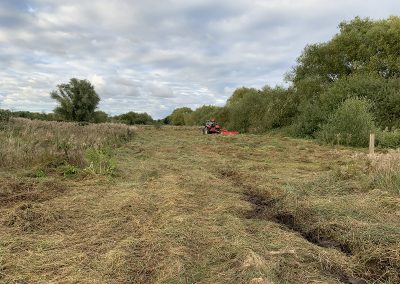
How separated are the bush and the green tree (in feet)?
94.0

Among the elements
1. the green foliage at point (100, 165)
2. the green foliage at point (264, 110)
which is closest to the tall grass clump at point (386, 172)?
the green foliage at point (100, 165)

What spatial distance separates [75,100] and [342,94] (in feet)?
92.4

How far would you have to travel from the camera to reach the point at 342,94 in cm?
2166

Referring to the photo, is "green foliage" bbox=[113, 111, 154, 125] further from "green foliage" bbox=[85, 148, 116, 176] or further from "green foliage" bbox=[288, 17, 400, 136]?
"green foliage" bbox=[85, 148, 116, 176]

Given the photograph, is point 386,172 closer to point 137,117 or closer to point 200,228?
point 200,228

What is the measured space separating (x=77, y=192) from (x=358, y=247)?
4487 mm

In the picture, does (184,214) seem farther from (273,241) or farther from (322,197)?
(322,197)

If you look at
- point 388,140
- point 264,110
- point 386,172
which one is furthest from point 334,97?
point 386,172

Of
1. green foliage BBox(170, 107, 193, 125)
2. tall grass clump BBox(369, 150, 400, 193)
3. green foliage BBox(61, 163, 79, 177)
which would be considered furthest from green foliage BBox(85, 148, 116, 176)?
green foliage BBox(170, 107, 193, 125)

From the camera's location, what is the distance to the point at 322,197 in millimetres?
5785

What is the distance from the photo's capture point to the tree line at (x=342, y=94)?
17188mm

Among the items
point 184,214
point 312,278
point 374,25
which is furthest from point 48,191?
point 374,25

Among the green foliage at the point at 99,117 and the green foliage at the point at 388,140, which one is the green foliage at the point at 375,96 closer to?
the green foliage at the point at 388,140

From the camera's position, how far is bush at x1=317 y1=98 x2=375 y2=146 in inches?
653
